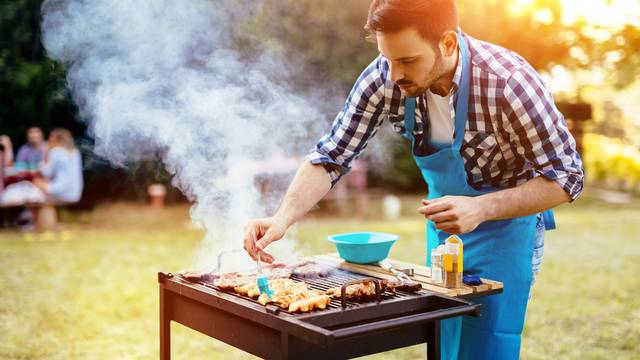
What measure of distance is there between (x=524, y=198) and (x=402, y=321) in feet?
2.12

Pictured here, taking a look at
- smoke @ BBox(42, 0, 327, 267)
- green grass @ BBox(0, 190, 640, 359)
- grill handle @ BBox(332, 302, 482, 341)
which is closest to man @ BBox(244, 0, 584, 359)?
grill handle @ BBox(332, 302, 482, 341)

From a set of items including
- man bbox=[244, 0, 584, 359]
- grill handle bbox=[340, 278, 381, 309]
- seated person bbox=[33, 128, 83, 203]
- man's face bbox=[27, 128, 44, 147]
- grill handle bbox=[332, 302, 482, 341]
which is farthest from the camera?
man's face bbox=[27, 128, 44, 147]

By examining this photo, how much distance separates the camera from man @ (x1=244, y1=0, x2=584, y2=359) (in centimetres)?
240

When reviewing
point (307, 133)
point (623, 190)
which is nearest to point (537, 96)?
point (307, 133)

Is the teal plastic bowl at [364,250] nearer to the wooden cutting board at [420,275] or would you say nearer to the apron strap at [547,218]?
the wooden cutting board at [420,275]

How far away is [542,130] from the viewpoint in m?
2.44

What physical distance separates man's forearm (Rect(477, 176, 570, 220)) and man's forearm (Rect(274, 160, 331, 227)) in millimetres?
732

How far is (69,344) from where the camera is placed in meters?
5.16

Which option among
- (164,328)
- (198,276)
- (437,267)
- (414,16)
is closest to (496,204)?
(437,267)

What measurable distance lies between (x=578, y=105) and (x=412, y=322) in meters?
15.1

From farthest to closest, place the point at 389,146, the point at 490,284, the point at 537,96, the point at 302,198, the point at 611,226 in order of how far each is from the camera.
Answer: the point at 389,146
the point at 611,226
the point at 302,198
the point at 490,284
the point at 537,96

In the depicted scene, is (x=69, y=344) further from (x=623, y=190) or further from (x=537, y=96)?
(x=623, y=190)

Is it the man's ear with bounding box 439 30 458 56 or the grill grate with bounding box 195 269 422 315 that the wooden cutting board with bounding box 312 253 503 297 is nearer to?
the grill grate with bounding box 195 269 422 315

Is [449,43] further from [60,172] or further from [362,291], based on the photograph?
[60,172]
